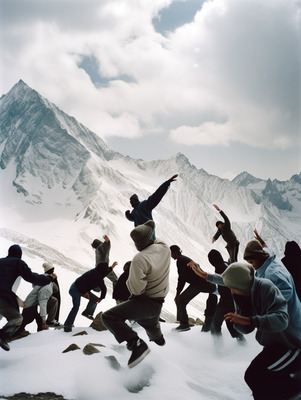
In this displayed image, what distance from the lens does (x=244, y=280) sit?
151 inches

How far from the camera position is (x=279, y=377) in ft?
12.5

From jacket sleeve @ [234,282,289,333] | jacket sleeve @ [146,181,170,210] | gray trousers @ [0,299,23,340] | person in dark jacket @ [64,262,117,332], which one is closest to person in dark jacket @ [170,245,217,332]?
jacket sleeve @ [146,181,170,210]

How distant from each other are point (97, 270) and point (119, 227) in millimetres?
143103

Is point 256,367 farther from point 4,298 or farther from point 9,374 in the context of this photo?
point 4,298

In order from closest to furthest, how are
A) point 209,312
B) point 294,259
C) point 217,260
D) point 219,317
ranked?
1. point 294,259
2. point 219,317
3. point 217,260
4. point 209,312

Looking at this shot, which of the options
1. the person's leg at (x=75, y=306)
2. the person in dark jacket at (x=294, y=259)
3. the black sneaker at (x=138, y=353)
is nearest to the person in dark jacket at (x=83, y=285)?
the person's leg at (x=75, y=306)

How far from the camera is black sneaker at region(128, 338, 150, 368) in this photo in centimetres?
486

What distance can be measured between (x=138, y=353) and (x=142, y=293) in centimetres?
84

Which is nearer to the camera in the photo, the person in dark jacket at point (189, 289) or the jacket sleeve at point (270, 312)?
the jacket sleeve at point (270, 312)

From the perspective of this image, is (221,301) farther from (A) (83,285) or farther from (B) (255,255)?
(B) (255,255)

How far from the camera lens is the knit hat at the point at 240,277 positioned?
12.6ft

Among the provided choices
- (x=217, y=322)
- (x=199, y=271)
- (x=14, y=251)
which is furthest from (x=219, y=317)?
(x=14, y=251)

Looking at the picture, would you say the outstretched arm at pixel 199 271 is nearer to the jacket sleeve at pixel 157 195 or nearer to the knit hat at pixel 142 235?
the knit hat at pixel 142 235

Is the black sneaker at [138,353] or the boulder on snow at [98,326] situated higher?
the black sneaker at [138,353]
